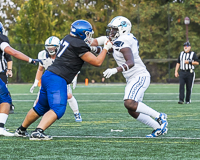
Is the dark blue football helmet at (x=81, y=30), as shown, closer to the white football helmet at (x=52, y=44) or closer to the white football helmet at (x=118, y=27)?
the white football helmet at (x=118, y=27)

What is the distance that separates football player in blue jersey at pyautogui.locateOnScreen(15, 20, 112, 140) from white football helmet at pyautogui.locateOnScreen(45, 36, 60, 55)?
1784 mm

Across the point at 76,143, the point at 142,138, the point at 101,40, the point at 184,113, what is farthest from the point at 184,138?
the point at 184,113

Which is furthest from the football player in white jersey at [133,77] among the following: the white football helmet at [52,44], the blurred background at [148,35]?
the blurred background at [148,35]

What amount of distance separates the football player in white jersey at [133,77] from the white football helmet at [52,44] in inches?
50.9

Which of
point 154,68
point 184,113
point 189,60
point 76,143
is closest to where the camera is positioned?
point 76,143

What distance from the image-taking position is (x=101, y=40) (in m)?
6.45

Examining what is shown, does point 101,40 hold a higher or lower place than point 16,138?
higher

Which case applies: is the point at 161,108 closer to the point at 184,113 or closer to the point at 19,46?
the point at 184,113

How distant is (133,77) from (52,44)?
194 cm

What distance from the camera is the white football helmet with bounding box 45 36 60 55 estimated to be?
24.3 ft

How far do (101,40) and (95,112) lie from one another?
3717 mm

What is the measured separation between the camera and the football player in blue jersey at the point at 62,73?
17.8 feet

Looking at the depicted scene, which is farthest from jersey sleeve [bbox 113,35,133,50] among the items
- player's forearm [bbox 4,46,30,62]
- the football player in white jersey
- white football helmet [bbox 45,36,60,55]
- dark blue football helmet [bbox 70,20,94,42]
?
white football helmet [bbox 45,36,60,55]

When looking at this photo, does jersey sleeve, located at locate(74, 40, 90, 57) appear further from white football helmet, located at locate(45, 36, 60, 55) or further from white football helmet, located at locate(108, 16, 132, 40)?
white football helmet, located at locate(45, 36, 60, 55)
